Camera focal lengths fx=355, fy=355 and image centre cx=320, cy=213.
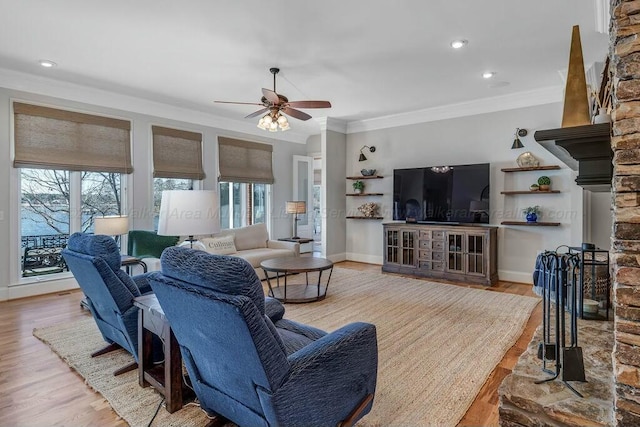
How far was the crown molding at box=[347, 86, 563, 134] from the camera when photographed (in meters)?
4.86

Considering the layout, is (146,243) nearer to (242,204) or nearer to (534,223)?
(242,204)

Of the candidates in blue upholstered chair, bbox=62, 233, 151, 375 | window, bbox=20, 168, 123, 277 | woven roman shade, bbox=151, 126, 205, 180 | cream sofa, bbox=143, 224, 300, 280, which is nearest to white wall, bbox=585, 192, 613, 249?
cream sofa, bbox=143, 224, 300, 280

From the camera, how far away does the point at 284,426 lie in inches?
54.5

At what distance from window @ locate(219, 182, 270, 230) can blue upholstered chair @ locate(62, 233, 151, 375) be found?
154 inches

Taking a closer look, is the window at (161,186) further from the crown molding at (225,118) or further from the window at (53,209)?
the crown molding at (225,118)

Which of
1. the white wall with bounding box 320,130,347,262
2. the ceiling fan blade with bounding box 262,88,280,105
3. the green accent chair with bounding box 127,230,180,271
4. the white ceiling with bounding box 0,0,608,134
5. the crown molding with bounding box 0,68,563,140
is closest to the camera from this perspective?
the white ceiling with bounding box 0,0,608,134

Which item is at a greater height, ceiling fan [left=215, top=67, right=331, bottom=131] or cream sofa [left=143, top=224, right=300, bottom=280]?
ceiling fan [left=215, top=67, right=331, bottom=131]

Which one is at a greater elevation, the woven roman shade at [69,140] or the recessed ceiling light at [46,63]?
the recessed ceiling light at [46,63]

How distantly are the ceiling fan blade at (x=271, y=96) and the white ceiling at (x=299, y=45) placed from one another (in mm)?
416

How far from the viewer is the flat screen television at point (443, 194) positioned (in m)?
5.31

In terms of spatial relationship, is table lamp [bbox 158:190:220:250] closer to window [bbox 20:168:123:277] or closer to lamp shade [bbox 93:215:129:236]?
lamp shade [bbox 93:215:129:236]

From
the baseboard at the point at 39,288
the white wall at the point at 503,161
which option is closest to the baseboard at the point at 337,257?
the white wall at the point at 503,161

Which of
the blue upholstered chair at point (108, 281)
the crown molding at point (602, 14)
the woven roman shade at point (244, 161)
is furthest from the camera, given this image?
the woven roman shade at point (244, 161)

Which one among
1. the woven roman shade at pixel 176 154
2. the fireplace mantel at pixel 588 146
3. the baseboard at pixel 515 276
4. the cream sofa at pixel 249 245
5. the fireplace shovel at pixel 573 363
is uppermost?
the woven roman shade at pixel 176 154
